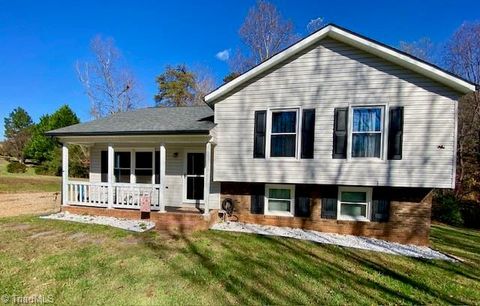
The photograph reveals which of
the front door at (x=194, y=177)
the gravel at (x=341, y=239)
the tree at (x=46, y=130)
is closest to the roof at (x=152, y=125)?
the front door at (x=194, y=177)

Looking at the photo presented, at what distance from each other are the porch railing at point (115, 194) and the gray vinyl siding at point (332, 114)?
231 cm

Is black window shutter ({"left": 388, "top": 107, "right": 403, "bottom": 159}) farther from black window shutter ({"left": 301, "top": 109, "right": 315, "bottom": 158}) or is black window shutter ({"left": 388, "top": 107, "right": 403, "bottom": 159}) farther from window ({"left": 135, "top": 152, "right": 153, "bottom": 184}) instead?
window ({"left": 135, "top": 152, "right": 153, "bottom": 184})

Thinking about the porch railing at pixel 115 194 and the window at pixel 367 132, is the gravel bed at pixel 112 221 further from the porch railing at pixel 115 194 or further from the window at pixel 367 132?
the window at pixel 367 132

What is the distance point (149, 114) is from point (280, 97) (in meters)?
6.15

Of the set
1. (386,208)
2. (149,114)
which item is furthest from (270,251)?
(149,114)

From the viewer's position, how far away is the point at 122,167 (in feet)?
34.8

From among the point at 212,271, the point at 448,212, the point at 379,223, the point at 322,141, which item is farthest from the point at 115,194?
the point at 448,212

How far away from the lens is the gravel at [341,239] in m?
6.87

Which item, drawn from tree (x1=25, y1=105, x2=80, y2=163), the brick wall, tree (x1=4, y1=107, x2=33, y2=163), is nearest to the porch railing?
the brick wall

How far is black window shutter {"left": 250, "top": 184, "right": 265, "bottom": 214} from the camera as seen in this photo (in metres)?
8.91

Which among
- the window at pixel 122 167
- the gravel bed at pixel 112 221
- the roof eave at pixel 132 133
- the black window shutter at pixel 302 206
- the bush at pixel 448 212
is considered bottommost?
the bush at pixel 448 212

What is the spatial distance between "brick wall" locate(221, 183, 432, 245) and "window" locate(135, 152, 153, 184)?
3729 millimetres

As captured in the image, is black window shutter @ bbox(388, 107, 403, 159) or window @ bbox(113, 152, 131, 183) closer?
black window shutter @ bbox(388, 107, 403, 159)

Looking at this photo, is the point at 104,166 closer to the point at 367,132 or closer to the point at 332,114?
the point at 332,114
